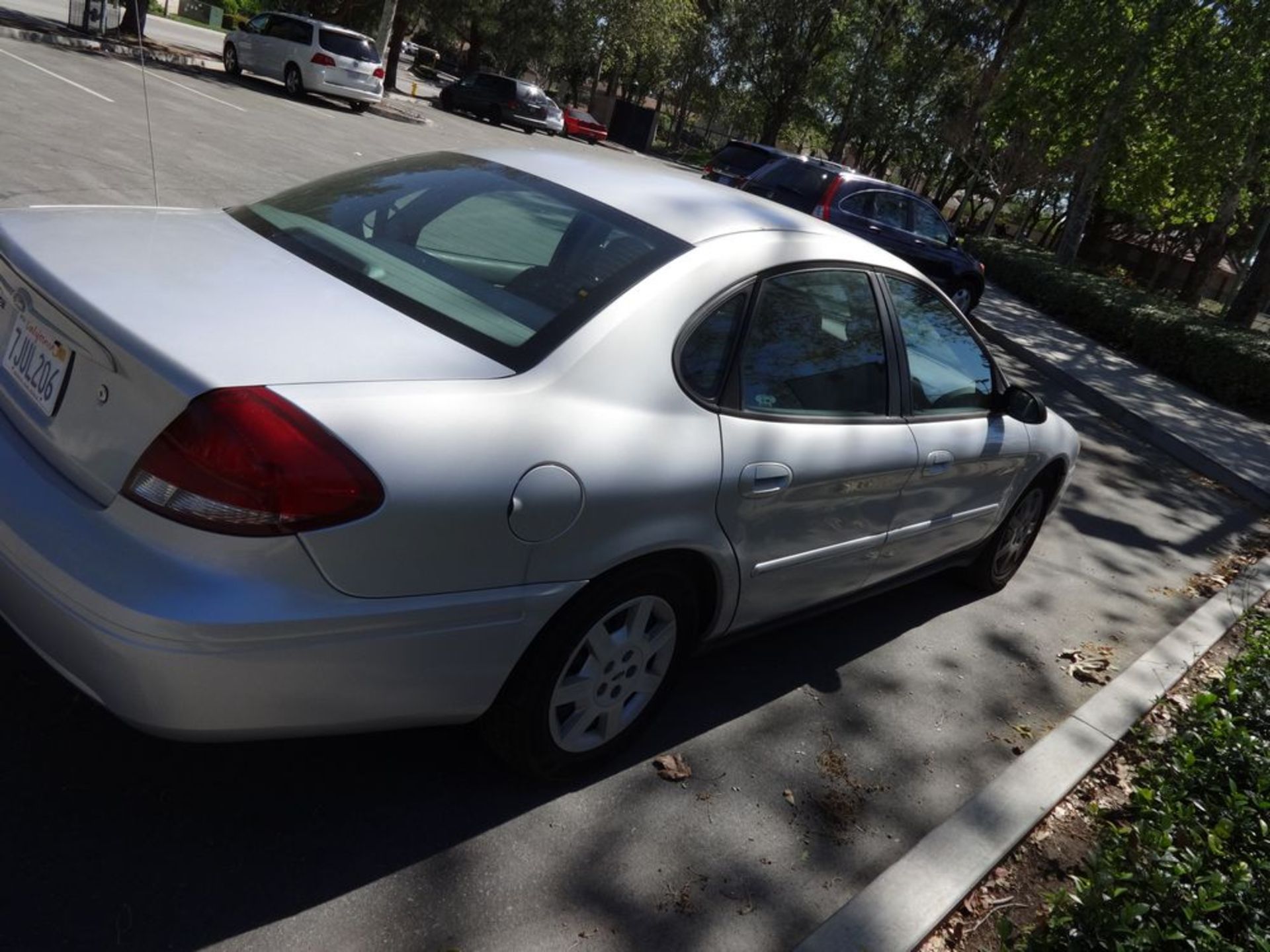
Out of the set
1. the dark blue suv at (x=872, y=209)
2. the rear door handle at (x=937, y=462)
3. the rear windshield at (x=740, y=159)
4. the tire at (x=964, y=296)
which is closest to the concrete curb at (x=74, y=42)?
the rear windshield at (x=740, y=159)

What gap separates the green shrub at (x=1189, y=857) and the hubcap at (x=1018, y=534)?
1304 millimetres

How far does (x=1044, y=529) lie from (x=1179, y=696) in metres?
2.23

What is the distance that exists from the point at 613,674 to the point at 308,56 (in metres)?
24.6

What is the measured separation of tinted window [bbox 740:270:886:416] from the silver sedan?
0.5 inches

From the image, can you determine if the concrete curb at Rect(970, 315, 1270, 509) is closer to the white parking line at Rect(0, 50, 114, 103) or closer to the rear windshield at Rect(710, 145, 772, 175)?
the rear windshield at Rect(710, 145, 772, 175)

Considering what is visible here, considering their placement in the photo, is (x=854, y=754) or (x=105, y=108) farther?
(x=105, y=108)

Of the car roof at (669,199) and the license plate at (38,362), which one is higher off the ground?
the car roof at (669,199)

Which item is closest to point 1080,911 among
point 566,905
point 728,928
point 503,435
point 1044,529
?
point 728,928

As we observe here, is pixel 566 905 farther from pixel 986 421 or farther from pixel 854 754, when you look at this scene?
pixel 986 421

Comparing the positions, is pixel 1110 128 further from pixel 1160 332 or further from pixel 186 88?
pixel 186 88

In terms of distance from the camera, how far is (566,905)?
2609 mm

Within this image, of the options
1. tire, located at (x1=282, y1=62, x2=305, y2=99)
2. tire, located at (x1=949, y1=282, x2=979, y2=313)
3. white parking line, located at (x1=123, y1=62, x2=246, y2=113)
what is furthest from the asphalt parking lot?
tire, located at (x1=282, y1=62, x2=305, y2=99)

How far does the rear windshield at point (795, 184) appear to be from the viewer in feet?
42.1

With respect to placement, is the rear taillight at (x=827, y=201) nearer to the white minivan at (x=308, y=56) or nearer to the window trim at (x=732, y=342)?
the window trim at (x=732, y=342)
